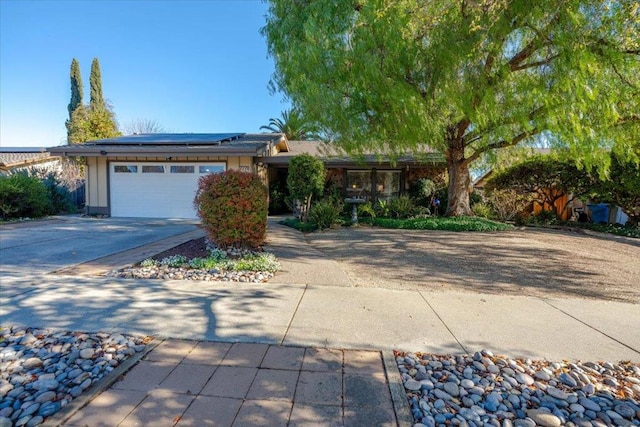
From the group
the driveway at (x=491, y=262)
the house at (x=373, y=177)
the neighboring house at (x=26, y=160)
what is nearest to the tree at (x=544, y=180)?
the driveway at (x=491, y=262)

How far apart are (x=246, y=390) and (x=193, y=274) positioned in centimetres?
341

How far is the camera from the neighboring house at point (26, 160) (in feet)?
57.3

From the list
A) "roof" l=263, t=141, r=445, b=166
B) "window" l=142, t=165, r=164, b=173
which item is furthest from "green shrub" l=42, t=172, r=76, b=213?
"roof" l=263, t=141, r=445, b=166

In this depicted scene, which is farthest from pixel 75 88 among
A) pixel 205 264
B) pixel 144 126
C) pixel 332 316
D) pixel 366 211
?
pixel 332 316

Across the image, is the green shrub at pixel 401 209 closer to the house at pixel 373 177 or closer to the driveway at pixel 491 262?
the house at pixel 373 177

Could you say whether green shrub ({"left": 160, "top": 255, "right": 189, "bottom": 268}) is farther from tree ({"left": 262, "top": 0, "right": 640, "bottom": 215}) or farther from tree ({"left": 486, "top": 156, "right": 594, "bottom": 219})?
tree ({"left": 486, "top": 156, "right": 594, "bottom": 219})

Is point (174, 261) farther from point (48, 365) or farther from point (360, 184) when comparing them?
point (360, 184)

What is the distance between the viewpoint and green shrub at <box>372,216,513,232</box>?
10656 millimetres

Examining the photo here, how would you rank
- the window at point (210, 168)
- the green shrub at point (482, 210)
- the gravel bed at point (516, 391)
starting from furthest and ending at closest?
the window at point (210, 168), the green shrub at point (482, 210), the gravel bed at point (516, 391)

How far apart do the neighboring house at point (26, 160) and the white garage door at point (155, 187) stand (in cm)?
501

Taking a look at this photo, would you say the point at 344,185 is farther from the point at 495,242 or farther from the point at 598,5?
the point at 598,5

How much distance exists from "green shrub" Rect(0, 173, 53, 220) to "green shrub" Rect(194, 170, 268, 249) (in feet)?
35.7

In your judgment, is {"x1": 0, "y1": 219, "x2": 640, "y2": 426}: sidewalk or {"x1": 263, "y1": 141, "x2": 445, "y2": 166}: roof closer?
{"x1": 0, "y1": 219, "x2": 640, "y2": 426}: sidewalk

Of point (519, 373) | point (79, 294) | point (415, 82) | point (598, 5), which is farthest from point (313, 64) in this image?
point (519, 373)
